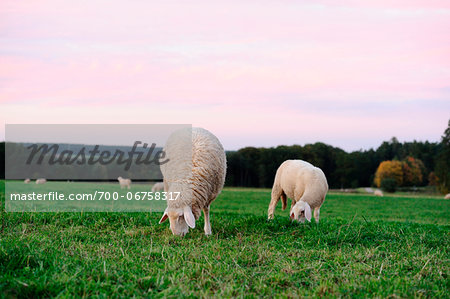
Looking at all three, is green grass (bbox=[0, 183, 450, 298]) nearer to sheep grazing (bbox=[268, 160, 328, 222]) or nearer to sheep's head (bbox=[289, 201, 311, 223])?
sheep's head (bbox=[289, 201, 311, 223])

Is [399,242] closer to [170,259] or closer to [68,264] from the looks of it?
[170,259]

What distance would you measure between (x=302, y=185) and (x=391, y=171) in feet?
217

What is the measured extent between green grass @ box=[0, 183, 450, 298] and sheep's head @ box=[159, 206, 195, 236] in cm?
16

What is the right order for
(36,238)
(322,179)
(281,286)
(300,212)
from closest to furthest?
1. (281,286)
2. (36,238)
3. (300,212)
4. (322,179)

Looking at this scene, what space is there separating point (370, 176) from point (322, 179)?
5447 centimetres

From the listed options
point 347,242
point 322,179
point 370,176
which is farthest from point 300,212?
point 370,176

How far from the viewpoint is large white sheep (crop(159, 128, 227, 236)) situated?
784 centimetres

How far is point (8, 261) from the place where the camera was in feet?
15.4

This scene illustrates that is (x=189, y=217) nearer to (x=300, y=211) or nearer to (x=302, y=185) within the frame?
(x=300, y=211)

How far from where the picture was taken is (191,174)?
842 centimetres

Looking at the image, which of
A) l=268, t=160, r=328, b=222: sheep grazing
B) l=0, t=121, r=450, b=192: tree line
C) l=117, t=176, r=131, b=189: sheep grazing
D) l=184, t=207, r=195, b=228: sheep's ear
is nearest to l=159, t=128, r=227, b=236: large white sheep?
l=184, t=207, r=195, b=228: sheep's ear

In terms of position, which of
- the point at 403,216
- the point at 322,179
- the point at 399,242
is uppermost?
the point at 322,179

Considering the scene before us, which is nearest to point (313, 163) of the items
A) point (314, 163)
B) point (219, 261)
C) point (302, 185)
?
point (314, 163)

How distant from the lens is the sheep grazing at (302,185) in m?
12.1
